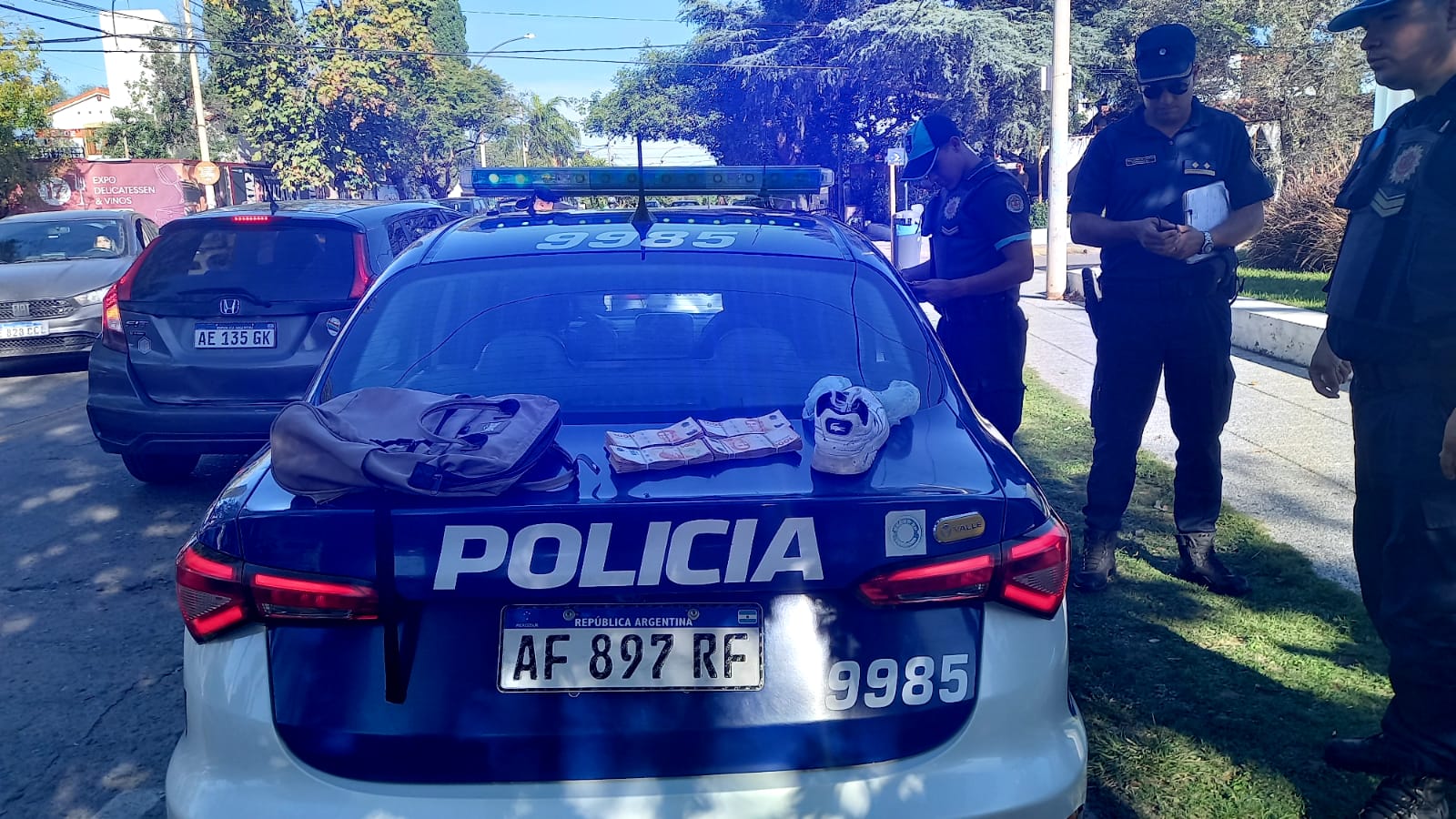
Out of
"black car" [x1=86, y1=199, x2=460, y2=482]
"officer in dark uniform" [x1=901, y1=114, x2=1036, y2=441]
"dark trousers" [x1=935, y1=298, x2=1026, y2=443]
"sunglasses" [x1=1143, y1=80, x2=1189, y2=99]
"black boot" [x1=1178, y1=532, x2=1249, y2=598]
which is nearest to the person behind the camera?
"sunglasses" [x1=1143, y1=80, x2=1189, y2=99]

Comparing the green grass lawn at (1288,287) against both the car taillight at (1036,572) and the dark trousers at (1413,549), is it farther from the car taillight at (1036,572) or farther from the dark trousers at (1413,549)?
the car taillight at (1036,572)

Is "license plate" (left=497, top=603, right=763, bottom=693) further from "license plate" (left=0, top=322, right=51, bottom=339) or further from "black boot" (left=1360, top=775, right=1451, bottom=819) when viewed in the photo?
"license plate" (left=0, top=322, right=51, bottom=339)

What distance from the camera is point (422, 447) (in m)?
2.16

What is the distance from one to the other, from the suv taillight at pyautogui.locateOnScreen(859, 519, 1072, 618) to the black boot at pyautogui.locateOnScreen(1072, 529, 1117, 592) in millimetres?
2479

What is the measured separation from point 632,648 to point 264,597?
622mm

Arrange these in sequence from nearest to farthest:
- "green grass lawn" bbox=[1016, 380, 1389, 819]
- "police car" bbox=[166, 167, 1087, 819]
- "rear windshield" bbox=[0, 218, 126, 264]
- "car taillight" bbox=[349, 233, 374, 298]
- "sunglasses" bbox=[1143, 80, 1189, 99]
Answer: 1. "police car" bbox=[166, 167, 1087, 819]
2. "green grass lawn" bbox=[1016, 380, 1389, 819]
3. "sunglasses" bbox=[1143, 80, 1189, 99]
4. "car taillight" bbox=[349, 233, 374, 298]
5. "rear windshield" bbox=[0, 218, 126, 264]

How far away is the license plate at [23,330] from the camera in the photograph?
10.5m

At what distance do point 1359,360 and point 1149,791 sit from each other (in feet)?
3.95

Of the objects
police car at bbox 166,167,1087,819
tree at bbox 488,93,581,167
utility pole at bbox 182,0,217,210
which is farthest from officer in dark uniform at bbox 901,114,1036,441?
tree at bbox 488,93,581,167

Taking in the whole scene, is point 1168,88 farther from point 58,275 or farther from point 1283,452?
point 58,275

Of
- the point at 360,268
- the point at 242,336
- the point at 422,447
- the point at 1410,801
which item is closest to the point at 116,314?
the point at 242,336

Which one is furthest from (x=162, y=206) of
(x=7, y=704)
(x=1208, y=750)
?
(x=1208, y=750)

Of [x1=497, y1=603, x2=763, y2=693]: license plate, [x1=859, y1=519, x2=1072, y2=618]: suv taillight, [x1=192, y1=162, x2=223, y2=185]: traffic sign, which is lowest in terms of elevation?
[x1=497, y1=603, x2=763, y2=693]: license plate

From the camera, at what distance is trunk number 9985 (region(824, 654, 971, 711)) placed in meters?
1.98
